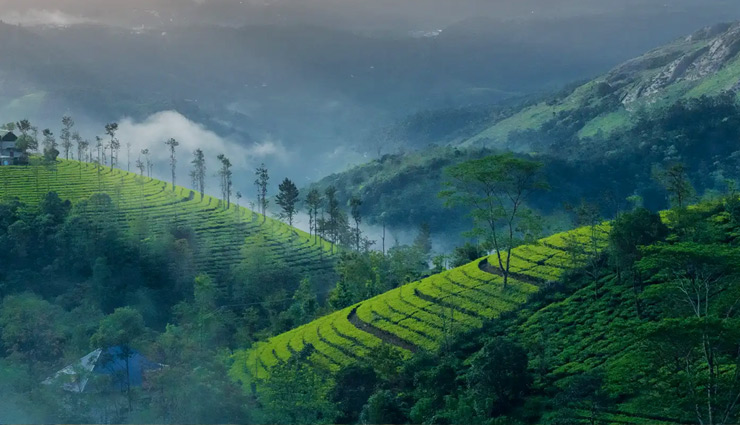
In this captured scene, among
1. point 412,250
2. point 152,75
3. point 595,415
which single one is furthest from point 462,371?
point 152,75

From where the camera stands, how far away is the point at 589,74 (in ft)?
253

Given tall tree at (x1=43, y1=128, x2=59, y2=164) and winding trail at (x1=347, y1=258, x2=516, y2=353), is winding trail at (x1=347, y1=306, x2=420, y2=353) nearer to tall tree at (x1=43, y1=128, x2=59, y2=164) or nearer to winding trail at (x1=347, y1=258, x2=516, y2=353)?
winding trail at (x1=347, y1=258, x2=516, y2=353)

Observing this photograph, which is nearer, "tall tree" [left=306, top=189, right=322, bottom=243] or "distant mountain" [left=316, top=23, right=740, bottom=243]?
"tall tree" [left=306, top=189, right=322, bottom=243]

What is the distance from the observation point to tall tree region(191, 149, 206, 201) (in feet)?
102

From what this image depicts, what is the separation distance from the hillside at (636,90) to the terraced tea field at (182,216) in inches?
1097

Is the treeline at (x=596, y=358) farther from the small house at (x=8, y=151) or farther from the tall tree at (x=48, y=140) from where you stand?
the tall tree at (x=48, y=140)

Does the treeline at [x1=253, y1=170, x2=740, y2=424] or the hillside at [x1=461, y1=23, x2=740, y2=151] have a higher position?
the hillside at [x1=461, y1=23, x2=740, y2=151]

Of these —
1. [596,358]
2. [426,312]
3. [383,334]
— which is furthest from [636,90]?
[596,358]

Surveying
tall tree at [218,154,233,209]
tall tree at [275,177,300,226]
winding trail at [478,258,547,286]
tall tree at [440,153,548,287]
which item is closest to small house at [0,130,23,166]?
tall tree at [218,154,233,209]

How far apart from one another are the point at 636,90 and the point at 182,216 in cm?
3933

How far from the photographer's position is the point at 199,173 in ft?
104

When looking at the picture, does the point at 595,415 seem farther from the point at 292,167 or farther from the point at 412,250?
the point at 292,167

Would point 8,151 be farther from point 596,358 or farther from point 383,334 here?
point 596,358

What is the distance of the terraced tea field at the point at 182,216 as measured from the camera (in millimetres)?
25875
